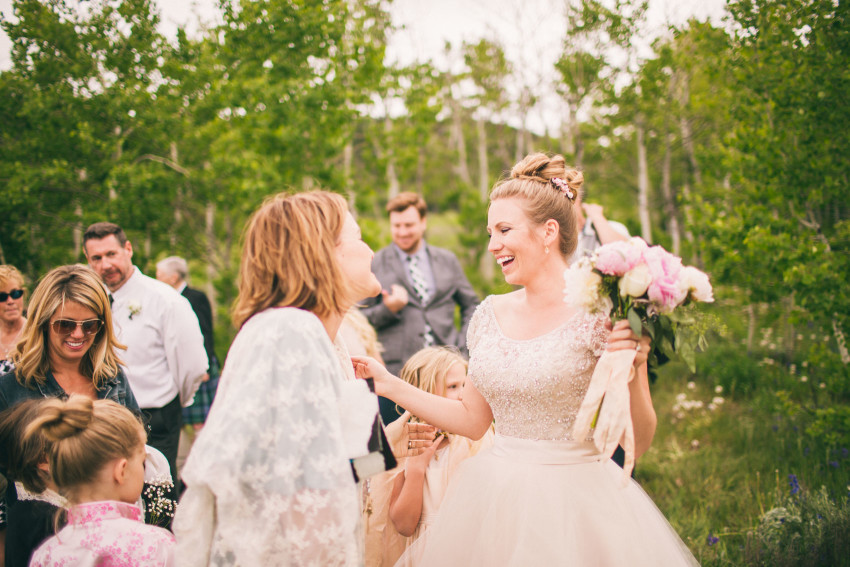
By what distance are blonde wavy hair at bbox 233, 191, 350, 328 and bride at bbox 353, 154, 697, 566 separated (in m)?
0.64

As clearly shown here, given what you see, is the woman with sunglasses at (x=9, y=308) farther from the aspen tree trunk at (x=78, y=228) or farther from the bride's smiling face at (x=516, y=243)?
the bride's smiling face at (x=516, y=243)

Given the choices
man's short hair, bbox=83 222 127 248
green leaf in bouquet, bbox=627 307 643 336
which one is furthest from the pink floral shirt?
man's short hair, bbox=83 222 127 248

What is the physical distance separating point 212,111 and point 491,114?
53.2 ft

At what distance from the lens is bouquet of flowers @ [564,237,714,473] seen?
1.89m

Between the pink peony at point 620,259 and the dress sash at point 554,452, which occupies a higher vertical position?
the pink peony at point 620,259

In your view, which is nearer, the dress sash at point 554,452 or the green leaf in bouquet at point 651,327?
the green leaf in bouquet at point 651,327

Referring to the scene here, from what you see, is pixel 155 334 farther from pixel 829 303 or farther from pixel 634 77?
pixel 634 77

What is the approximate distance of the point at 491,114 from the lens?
22.4 metres

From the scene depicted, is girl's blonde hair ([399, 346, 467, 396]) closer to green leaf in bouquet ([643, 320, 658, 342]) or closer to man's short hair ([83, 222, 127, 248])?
green leaf in bouquet ([643, 320, 658, 342])

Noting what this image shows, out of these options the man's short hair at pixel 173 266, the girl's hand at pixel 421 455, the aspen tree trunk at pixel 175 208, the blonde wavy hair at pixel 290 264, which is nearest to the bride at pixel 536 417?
the girl's hand at pixel 421 455

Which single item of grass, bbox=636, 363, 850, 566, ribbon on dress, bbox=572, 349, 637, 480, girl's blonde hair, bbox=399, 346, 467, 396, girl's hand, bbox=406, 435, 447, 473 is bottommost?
grass, bbox=636, 363, 850, 566

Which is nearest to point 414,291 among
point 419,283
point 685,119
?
point 419,283

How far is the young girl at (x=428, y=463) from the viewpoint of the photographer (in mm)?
2848

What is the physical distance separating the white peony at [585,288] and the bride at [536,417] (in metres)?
0.13
